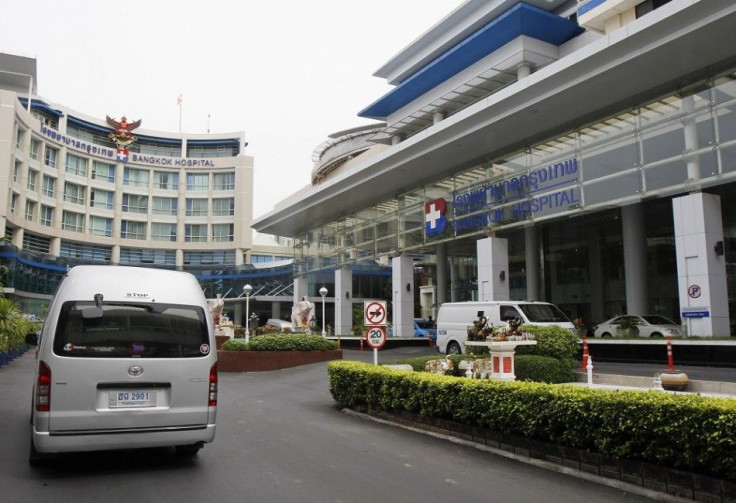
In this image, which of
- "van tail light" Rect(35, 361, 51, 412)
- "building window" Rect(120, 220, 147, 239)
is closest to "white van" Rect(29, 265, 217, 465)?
"van tail light" Rect(35, 361, 51, 412)

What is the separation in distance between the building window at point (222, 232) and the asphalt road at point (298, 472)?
226 ft

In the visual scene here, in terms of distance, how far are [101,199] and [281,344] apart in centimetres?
6116

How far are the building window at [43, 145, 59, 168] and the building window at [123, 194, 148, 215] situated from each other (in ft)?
31.2

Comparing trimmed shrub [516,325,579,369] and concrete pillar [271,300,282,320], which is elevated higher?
concrete pillar [271,300,282,320]

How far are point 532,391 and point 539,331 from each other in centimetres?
637

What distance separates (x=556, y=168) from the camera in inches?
884

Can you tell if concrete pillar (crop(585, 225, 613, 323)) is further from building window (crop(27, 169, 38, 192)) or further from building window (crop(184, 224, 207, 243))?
building window (crop(27, 169, 38, 192))

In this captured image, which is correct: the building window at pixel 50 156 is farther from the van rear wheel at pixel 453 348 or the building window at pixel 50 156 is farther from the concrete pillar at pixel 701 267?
the concrete pillar at pixel 701 267

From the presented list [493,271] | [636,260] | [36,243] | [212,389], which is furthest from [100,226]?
[212,389]

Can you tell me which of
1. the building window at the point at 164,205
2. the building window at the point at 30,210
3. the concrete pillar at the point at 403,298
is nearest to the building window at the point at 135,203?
the building window at the point at 164,205

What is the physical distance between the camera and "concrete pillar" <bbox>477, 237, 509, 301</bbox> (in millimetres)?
24781

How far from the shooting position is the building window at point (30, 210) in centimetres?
6394

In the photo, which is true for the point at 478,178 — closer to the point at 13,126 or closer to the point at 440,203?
the point at 440,203

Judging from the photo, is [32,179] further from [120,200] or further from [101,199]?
[120,200]
